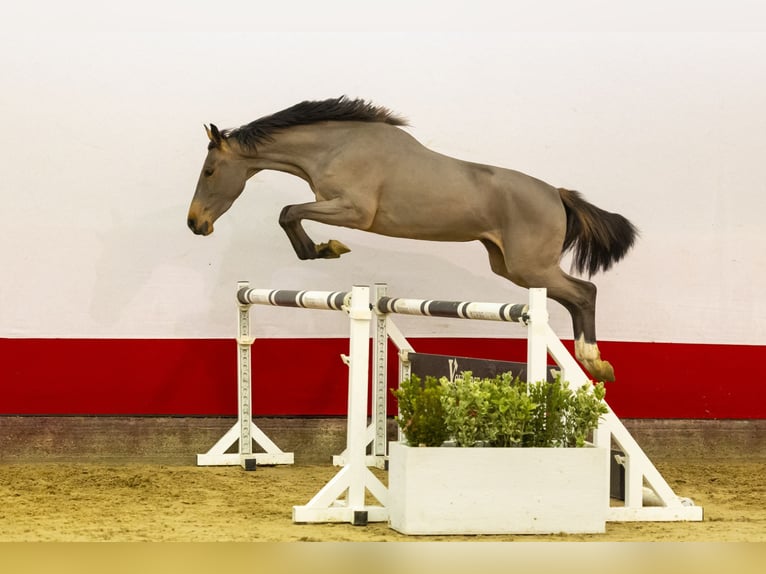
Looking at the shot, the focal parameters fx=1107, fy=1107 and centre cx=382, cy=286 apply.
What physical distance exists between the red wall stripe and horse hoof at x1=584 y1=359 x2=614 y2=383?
627 mm

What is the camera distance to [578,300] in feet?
17.5

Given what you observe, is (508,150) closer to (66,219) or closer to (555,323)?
(555,323)

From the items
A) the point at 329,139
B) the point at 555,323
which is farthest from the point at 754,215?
the point at 329,139

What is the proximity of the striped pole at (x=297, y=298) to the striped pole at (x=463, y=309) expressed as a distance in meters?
0.28

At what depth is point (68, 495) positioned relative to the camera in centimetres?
462

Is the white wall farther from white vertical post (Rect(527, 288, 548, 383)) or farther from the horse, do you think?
white vertical post (Rect(527, 288, 548, 383))

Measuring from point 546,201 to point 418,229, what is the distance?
635 mm

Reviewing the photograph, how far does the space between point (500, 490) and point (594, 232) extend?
2.10 m

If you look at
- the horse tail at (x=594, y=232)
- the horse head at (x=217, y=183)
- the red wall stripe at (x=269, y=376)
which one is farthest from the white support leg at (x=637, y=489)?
the horse head at (x=217, y=183)

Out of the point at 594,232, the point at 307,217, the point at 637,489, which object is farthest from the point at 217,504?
the point at 594,232

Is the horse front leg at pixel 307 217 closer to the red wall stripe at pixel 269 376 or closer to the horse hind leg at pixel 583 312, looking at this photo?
the red wall stripe at pixel 269 376

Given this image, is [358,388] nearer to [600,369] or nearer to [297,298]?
[297,298]

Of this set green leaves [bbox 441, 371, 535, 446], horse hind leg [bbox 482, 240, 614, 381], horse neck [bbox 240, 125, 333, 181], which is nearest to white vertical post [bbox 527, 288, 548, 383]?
green leaves [bbox 441, 371, 535, 446]

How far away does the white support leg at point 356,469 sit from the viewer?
13.0ft
